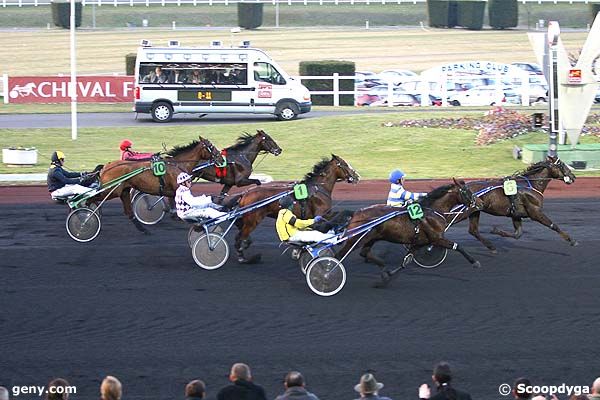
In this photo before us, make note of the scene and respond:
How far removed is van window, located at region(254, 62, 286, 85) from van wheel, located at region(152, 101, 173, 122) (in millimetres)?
2636

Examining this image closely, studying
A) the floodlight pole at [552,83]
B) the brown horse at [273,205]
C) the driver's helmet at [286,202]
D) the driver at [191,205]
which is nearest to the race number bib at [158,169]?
the driver at [191,205]

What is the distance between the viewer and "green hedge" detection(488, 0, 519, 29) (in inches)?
2361

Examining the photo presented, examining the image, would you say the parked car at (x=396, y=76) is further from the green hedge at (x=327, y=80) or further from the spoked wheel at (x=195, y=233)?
the spoked wheel at (x=195, y=233)

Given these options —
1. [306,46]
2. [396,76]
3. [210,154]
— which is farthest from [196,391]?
[306,46]

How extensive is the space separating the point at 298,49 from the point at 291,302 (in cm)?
4251

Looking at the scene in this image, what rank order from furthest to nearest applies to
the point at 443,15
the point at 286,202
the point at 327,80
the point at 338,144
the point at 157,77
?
the point at 443,15, the point at 327,80, the point at 157,77, the point at 338,144, the point at 286,202

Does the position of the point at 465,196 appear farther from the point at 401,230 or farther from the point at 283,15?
the point at 283,15

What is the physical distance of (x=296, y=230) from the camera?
1298cm

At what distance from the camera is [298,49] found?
5431cm

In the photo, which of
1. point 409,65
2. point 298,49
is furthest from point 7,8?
point 409,65

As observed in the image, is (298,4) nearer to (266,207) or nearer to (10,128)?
(10,128)

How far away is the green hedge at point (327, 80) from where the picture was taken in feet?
120

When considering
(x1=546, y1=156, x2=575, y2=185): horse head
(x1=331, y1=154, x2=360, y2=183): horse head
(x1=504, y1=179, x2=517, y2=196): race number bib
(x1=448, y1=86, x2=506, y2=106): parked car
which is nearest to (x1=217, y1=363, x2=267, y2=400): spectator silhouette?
(x1=331, y1=154, x2=360, y2=183): horse head

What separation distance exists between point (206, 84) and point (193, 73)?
48cm
